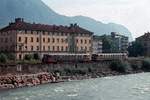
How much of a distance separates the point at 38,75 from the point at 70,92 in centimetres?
1977

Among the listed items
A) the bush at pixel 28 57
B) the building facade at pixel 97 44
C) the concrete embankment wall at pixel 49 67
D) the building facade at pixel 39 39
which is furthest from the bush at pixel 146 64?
the building facade at pixel 97 44

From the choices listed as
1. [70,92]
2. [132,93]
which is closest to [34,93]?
[70,92]

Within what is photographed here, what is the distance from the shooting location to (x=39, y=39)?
107 m

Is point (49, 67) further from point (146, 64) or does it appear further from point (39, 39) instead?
point (146, 64)

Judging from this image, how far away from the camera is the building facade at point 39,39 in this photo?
10244cm

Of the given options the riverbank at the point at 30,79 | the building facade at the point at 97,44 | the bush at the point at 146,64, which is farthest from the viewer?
the building facade at the point at 97,44

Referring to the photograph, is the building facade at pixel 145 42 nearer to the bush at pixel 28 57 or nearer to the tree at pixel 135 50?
the tree at pixel 135 50

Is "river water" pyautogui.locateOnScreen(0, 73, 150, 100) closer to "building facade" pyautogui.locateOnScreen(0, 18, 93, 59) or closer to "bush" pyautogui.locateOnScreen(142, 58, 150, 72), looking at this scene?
"building facade" pyautogui.locateOnScreen(0, 18, 93, 59)

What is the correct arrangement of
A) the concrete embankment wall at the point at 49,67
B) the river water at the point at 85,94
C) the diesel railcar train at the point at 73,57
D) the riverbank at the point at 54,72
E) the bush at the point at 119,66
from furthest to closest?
the bush at the point at 119,66 < the diesel railcar train at the point at 73,57 < the concrete embankment wall at the point at 49,67 < the riverbank at the point at 54,72 < the river water at the point at 85,94

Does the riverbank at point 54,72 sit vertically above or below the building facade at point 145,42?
below

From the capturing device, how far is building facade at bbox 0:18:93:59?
336 feet

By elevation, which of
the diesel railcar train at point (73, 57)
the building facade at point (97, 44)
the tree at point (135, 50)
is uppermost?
the building facade at point (97, 44)

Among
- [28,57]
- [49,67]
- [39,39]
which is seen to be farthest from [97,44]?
[49,67]

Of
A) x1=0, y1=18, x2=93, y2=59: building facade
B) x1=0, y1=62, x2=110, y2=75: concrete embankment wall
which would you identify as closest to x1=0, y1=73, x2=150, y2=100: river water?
x1=0, y1=62, x2=110, y2=75: concrete embankment wall
